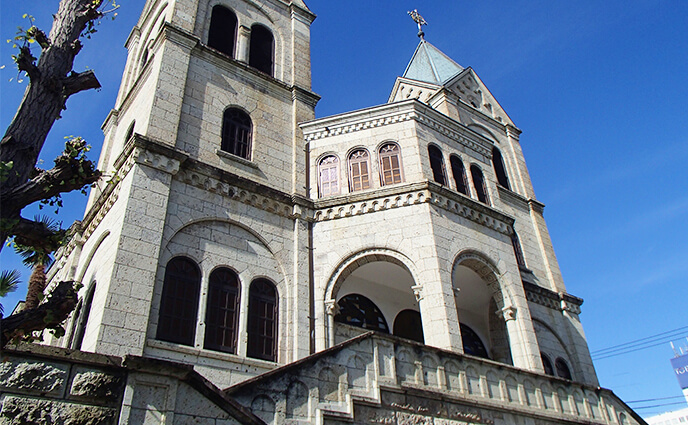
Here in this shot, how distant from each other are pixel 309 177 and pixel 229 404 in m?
11.2

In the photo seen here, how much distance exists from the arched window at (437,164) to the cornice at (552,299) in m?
6.10

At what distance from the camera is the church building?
32.7 feet

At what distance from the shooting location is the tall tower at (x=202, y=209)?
12.3 metres

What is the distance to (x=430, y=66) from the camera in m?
28.7

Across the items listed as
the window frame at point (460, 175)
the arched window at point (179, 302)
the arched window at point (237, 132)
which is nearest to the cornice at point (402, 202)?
the window frame at point (460, 175)

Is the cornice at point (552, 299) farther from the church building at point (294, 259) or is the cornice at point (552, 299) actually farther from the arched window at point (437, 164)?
the arched window at point (437, 164)


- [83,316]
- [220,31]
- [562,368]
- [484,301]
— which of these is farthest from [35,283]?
[562,368]

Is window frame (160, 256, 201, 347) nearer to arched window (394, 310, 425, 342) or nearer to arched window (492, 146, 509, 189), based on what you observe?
arched window (394, 310, 425, 342)

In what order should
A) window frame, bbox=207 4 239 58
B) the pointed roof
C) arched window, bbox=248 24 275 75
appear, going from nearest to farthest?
window frame, bbox=207 4 239 58, arched window, bbox=248 24 275 75, the pointed roof

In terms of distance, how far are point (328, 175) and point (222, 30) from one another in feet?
23.6

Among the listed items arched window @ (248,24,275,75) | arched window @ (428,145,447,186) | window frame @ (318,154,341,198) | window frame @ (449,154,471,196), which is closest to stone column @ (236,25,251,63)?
arched window @ (248,24,275,75)

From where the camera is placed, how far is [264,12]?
2148 cm

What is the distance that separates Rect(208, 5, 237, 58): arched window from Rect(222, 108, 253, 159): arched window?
3.11 meters

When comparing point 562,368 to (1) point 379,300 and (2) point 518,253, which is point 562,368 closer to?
(2) point 518,253
